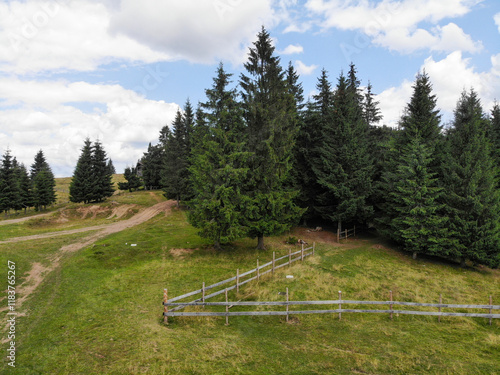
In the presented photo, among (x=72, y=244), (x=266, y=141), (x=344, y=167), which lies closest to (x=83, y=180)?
(x=72, y=244)

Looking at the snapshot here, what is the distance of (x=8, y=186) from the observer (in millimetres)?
45688

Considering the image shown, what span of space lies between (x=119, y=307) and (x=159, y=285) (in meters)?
3.42

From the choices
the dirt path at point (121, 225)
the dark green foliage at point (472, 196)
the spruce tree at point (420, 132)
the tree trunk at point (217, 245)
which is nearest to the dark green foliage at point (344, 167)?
the spruce tree at point (420, 132)

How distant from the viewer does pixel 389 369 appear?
30.3 feet

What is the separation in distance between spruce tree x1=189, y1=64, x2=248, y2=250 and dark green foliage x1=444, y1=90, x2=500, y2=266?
2042cm

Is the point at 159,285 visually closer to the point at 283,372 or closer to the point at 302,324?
the point at 302,324

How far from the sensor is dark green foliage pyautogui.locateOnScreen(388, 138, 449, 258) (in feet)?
81.3

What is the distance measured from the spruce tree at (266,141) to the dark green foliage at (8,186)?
46.8m

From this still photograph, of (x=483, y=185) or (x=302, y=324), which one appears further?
(x=483, y=185)

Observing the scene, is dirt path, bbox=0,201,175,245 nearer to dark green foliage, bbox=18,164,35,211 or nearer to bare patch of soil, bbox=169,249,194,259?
bare patch of soil, bbox=169,249,194,259

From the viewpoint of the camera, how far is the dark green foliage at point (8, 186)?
45.1 metres

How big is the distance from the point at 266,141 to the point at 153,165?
5321 centimetres

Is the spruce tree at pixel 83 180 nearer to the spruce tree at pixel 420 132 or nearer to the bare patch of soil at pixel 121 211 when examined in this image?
the bare patch of soil at pixel 121 211

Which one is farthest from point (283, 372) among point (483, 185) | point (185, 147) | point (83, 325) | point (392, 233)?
point (185, 147)
